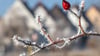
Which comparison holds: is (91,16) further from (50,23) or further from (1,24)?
(1,24)

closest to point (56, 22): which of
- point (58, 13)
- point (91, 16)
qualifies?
point (58, 13)

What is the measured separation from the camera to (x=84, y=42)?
5188 cm

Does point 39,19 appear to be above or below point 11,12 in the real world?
above

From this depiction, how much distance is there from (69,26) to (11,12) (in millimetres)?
7897

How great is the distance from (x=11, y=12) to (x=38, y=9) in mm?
3663

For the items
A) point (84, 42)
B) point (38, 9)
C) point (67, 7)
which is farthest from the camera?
point (38, 9)

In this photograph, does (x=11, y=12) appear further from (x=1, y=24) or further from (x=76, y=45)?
(x=76, y=45)

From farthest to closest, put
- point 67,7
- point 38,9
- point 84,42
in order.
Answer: point 38,9
point 84,42
point 67,7

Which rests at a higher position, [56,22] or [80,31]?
[80,31]

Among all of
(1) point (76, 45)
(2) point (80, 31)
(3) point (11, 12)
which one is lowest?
(1) point (76, 45)

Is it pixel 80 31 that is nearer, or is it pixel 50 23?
pixel 80 31

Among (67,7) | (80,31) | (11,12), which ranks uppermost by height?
(67,7)

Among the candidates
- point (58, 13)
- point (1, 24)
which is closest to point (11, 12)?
point (1, 24)

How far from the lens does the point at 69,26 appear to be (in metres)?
56.4
